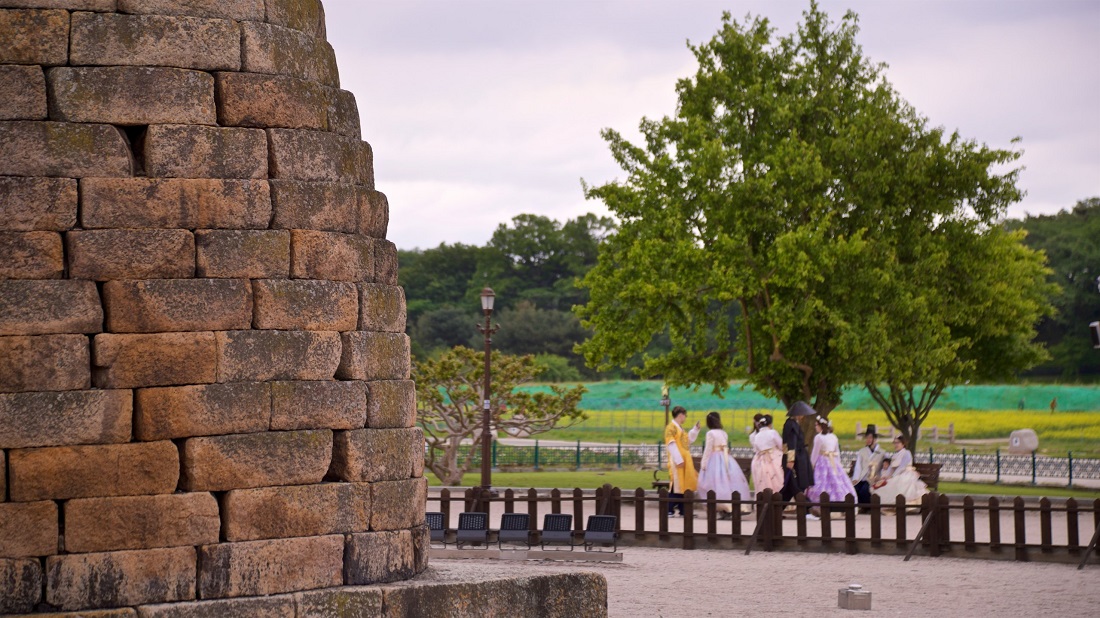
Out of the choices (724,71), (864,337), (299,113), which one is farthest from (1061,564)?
(724,71)

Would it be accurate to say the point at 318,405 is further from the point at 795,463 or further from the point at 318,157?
the point at 795,463

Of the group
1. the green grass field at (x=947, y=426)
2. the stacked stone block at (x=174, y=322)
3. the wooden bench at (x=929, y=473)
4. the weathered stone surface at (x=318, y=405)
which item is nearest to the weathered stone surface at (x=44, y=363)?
the stacked stone block at (x=174, y=322)

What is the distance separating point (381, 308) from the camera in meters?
9.89

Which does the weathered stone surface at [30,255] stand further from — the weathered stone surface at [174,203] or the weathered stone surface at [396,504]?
the weathered stone surface at [396,504]

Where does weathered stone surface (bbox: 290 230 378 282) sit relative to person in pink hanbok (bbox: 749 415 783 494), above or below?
above

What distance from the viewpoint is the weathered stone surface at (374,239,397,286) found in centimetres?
997

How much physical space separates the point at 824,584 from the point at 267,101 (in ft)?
34.5

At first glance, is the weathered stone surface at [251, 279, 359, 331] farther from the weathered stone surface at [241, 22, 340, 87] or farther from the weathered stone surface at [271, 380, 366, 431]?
the weathered stone surface at [241, 22, 340, 87]

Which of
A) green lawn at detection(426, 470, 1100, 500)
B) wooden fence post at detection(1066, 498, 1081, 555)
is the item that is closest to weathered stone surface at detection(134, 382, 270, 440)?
wooden fence post at detection(1066, 498, 1081, 555)

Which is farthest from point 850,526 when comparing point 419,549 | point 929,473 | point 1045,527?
point 419,549

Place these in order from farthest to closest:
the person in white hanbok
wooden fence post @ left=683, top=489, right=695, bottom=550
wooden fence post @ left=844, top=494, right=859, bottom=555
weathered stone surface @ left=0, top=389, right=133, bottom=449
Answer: the person in white hanbok, wooden fence post @ left=683, top=489, right=695, bottom=550, wooden fence post @ left=844, top=494, right=859, bottom=555, weathered stone surface @ left=0, top=389, right=133, bottom=449

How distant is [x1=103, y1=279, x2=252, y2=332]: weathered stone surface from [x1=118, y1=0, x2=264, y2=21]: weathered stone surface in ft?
6.32

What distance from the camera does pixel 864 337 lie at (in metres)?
30.2

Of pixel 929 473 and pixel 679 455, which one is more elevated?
pixel 679 455
